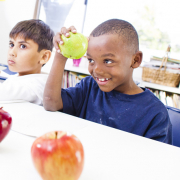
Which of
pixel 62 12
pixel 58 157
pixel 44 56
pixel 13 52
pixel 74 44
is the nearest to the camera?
pixel 58 157

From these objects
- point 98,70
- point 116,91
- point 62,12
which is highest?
point 62,12

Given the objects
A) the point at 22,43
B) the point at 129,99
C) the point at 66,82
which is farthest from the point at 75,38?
the point at 66,82

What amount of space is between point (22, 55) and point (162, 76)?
1.61m

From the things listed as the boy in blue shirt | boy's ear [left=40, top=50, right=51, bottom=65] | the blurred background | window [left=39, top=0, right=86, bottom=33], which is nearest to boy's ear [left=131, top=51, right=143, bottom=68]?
the boy in blue shirt

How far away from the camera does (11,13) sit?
3109 millimetres

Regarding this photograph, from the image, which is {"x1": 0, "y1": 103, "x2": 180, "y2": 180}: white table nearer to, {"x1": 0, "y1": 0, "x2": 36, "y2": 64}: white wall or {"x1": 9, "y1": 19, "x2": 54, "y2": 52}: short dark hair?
{"x1": 9, "y1": 19, "x2": 54, "y2": 52}: short dark hair

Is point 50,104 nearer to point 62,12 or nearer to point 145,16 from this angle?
point 145,16

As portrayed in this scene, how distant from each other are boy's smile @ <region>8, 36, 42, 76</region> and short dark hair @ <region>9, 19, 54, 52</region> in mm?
26

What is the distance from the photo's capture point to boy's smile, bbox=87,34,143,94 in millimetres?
820

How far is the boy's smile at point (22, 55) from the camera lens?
1.11 metres

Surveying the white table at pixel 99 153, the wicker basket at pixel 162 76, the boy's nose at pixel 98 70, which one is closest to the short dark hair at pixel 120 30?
the boy's nose at pixel 98 70

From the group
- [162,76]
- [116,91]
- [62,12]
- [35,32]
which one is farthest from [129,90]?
[62,12]

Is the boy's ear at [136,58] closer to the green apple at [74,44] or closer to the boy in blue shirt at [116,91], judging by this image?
the boy in blue shirt at [116,91]

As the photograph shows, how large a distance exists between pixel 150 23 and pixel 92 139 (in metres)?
2.76
